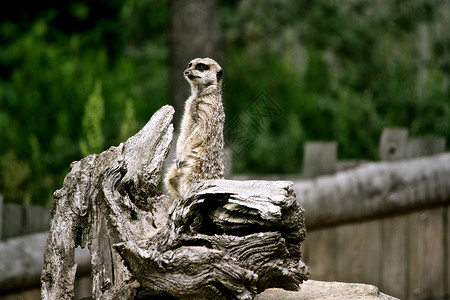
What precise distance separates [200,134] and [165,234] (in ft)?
2.29

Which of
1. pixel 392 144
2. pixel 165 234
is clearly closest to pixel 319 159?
pixel 392 144

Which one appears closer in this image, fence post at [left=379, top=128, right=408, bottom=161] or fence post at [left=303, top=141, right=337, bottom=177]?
fence post at [left=303, top=141, right=337, bottom=177]

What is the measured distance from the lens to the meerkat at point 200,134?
10.4 ft

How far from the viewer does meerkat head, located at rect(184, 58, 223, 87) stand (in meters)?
3.20

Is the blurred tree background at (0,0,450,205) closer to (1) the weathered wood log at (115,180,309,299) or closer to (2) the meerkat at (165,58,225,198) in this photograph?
(2) the meerkat at (165,58,225,198)

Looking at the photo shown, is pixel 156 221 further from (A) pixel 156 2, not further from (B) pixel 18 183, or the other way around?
(A) pixel 156 2

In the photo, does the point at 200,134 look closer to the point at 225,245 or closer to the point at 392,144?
the point at 225,245

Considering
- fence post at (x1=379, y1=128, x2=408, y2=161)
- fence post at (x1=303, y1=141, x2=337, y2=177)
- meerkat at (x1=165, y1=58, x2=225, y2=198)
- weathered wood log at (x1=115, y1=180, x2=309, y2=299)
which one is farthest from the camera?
fence post at (x1=379, y1=128, x2=408, y2=161)

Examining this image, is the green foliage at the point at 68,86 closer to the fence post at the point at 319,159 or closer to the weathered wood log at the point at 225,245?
the fence post at the point at 319,159

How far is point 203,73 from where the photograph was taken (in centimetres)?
323

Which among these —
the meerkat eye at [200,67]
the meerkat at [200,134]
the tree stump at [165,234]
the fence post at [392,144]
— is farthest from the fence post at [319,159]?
the tree stump at [165,234]

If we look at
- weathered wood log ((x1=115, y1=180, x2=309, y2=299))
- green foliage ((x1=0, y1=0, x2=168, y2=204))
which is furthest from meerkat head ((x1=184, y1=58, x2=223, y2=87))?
green foliage ((x1=0, y1=0, x2=168, y2=204))

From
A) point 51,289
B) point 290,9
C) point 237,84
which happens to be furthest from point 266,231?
point 290,9

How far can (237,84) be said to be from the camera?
817cm
